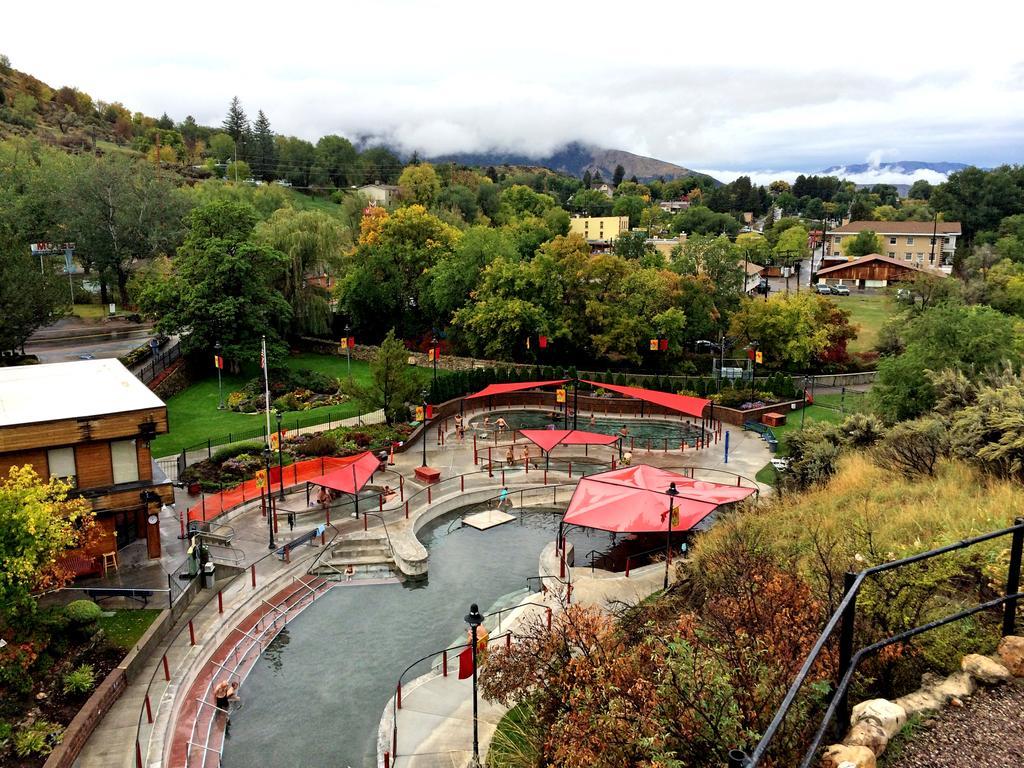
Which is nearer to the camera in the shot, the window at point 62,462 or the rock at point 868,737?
the rock at point 868,737

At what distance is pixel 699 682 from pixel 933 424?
17155 mm

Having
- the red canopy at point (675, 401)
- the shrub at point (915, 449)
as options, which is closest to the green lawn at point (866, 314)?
the red canopy at point (675, 401)

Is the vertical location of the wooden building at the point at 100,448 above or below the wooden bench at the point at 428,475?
above

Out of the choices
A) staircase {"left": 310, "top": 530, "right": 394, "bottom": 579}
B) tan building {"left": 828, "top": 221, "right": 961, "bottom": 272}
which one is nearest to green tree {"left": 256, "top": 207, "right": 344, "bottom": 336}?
Answer: staircase {"left": 310, "top": 530, "right": 394, "bottom": 579}

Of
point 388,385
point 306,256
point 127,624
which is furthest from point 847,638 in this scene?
point 306,256

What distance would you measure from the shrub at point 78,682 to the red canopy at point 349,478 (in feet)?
36.5

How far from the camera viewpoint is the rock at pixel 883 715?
7059 mm

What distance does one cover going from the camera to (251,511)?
28.6 metres

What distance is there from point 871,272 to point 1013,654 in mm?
93171

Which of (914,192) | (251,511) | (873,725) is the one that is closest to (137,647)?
(251,511)

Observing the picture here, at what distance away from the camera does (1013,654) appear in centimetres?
812

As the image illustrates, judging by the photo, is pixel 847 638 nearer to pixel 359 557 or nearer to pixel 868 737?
pixel 868 737

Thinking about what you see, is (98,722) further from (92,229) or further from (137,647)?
(92,229)

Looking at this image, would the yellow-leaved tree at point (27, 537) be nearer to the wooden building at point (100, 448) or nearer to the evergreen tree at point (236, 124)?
the wooden building at point (100, 448)
